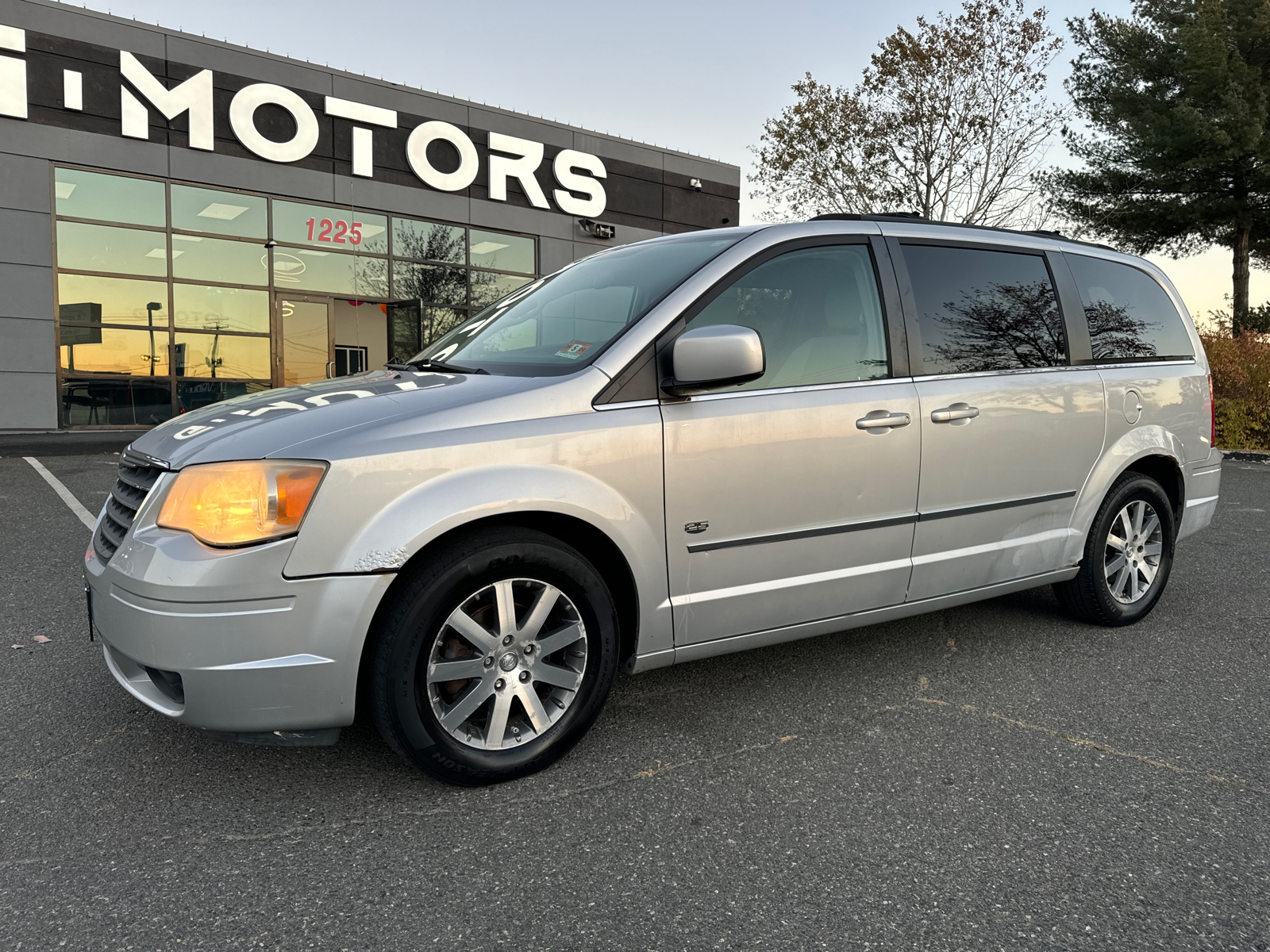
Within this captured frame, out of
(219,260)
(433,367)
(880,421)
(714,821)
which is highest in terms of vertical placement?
(219,260)

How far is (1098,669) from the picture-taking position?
145 inches

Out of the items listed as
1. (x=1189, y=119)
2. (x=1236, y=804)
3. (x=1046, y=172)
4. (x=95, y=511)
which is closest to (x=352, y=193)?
(x=95, y=511)

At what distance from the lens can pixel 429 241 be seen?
715 inches

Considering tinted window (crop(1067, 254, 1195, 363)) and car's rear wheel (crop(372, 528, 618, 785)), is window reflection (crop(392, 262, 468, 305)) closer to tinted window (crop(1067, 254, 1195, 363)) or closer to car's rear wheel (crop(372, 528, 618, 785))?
tinted window (crop(1067, 254, 1195, 363))

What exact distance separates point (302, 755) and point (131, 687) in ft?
1.82

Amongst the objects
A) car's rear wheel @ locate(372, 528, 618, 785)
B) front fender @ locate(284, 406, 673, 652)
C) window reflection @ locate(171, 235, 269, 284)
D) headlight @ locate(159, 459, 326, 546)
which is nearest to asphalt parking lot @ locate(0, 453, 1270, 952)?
car's rear wheel @ locate(372, 528, 618, 785)

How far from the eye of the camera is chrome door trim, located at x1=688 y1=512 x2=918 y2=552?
292cm

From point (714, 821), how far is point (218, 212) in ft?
53.4

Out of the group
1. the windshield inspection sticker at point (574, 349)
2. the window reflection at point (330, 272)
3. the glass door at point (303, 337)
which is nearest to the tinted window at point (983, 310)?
the windshield inspection sticker at point (574, 349)

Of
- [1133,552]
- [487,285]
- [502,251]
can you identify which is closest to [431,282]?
[487,285]

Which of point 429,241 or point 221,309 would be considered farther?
point 429,241

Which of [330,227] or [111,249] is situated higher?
[330,227]

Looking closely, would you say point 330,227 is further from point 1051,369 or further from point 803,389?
point 803,389

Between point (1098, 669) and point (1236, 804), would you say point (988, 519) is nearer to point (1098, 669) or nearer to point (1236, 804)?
point (1098, 669)
